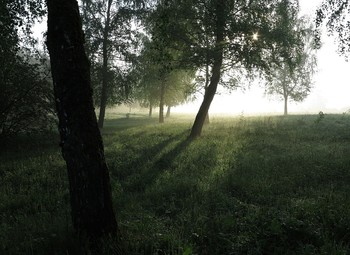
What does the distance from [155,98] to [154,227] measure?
36.8 meters

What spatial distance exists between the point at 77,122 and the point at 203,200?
367 centimetres

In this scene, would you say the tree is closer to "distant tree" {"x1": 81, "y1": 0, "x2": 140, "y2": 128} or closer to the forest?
the forest

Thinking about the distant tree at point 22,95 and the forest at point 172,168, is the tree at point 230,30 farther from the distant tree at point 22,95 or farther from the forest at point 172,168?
the distant tree at point 22,95

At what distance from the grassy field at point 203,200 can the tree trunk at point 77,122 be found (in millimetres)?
496

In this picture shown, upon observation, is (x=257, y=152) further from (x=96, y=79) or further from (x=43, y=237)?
(x=96, y=79)

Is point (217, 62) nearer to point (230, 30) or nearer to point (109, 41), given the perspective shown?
point (230, 30)

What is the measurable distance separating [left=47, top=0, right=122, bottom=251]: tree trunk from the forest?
18 mm

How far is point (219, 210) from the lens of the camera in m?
6.50

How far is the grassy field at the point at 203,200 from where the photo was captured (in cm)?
488

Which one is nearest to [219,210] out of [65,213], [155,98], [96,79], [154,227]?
[154,227]

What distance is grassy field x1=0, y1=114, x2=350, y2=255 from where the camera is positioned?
488 cm

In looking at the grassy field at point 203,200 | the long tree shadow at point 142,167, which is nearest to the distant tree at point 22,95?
the grassy field at point 203,200

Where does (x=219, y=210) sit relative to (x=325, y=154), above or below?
below

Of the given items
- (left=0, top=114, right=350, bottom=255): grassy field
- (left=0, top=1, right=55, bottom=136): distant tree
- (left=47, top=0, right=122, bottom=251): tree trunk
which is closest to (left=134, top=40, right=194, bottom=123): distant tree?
(left=0, top=1, right=55, bottom=136): distant tree
